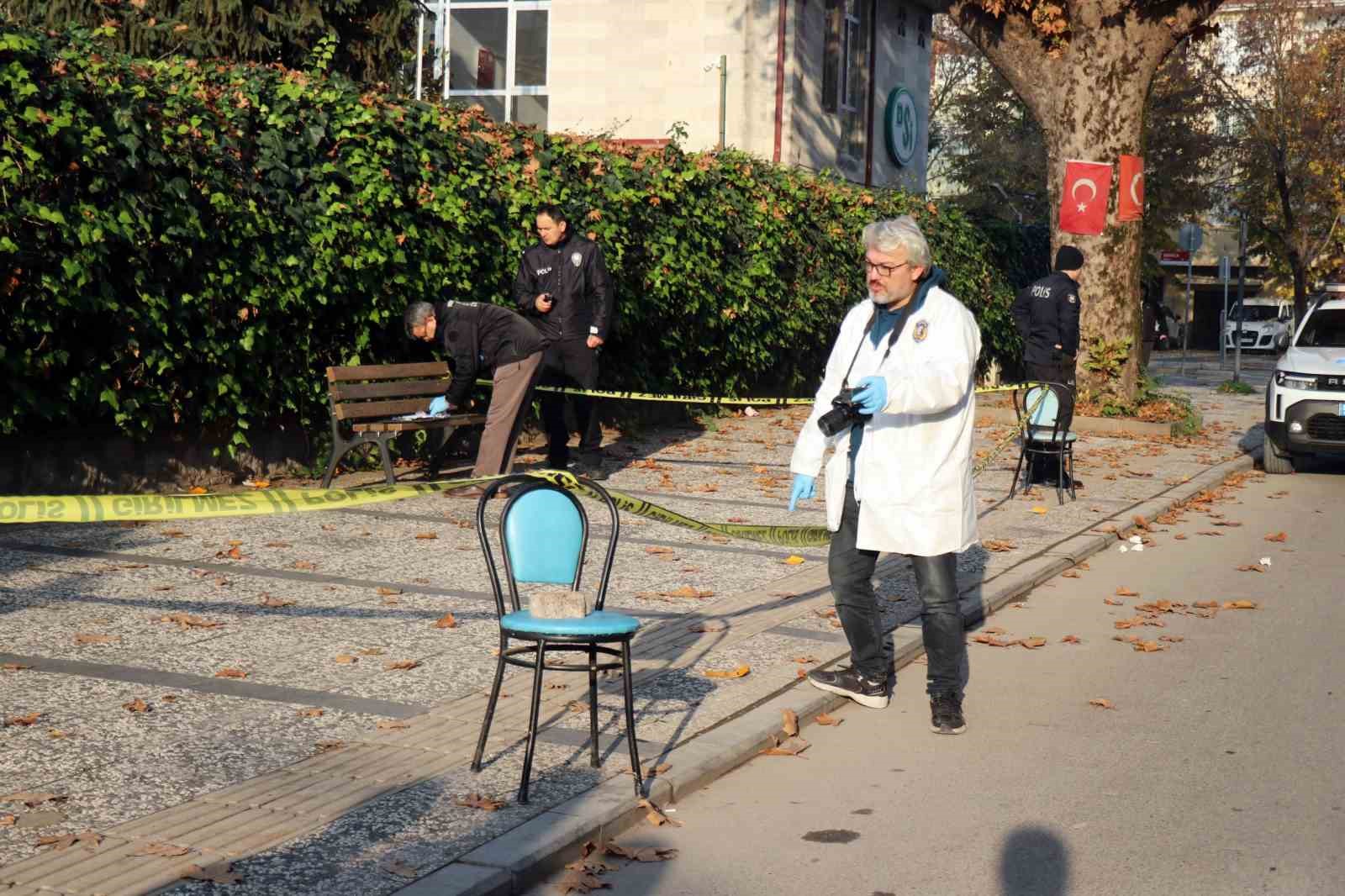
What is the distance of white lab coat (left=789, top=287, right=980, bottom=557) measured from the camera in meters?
6.44

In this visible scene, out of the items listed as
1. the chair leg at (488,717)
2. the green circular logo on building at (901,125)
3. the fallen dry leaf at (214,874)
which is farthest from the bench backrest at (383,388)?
the green circular logo on building at (901,125)

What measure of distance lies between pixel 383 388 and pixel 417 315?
116cm

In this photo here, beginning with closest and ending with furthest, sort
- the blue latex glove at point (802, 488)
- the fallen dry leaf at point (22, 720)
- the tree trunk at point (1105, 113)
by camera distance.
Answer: the fallen dry leaf at point (22, 720) → the blue latex glove at point (802, 488) → the tree trunk at point (1105, 113)

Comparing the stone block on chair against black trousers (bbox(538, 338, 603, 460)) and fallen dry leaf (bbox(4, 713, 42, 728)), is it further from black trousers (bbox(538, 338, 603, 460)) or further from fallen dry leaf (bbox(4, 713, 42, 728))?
black trousers (bbox(538, 338, 603, 460))

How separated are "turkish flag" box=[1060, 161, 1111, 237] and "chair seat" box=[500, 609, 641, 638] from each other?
1648 centimetres

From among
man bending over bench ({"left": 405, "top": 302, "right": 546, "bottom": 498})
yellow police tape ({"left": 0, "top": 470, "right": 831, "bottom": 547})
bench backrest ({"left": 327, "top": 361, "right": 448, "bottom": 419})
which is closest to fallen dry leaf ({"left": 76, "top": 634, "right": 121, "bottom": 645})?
yellow police tape ({"left": 0, "top": 470, "right": 831, "bottom": 547})

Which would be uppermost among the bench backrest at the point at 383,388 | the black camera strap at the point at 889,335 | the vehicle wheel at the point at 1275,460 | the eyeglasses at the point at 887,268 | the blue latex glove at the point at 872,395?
the eyeglasses at the point at 887,268

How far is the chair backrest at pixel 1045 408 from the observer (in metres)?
13.5

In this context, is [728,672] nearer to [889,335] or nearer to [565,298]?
[889,335]

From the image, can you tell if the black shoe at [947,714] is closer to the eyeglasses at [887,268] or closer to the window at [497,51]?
the eyeglasses at [887,268]

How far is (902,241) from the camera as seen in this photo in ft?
21.1

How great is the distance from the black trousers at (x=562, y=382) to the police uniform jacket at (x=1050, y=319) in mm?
3895

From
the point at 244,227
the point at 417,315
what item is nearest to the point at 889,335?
the point at 417,315

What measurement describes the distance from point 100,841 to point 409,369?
8.22 m
